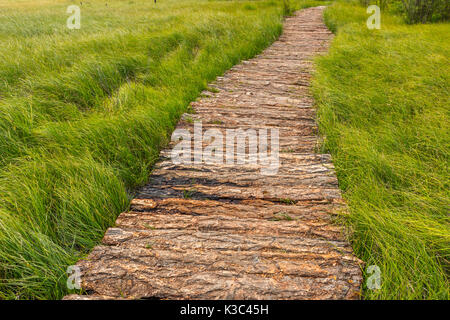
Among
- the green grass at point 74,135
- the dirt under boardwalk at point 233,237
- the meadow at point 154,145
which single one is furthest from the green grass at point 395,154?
the green grass at point 74,135

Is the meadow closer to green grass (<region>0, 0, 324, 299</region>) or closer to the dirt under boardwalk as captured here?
green grass (<region>0, 0, 324, 299</region>)

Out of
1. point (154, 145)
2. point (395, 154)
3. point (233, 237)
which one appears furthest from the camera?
point (154, 145)

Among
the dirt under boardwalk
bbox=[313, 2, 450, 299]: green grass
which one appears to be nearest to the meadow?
bbox=[313, 2, 450, 299]: green grass

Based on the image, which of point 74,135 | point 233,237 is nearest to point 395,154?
point 233,237

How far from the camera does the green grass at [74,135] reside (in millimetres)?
1607

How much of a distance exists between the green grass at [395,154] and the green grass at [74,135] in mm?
1662

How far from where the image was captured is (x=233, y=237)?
5.74 feet

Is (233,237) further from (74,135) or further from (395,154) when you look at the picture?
(74,135)

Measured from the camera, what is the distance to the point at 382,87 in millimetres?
3623

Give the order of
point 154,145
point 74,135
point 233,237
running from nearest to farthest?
point 233,237 → point 74,135 → point 154,145

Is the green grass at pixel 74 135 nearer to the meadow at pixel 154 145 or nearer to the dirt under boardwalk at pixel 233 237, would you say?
the meadow at pixel 154 145

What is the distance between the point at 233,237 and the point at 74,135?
178 cm
